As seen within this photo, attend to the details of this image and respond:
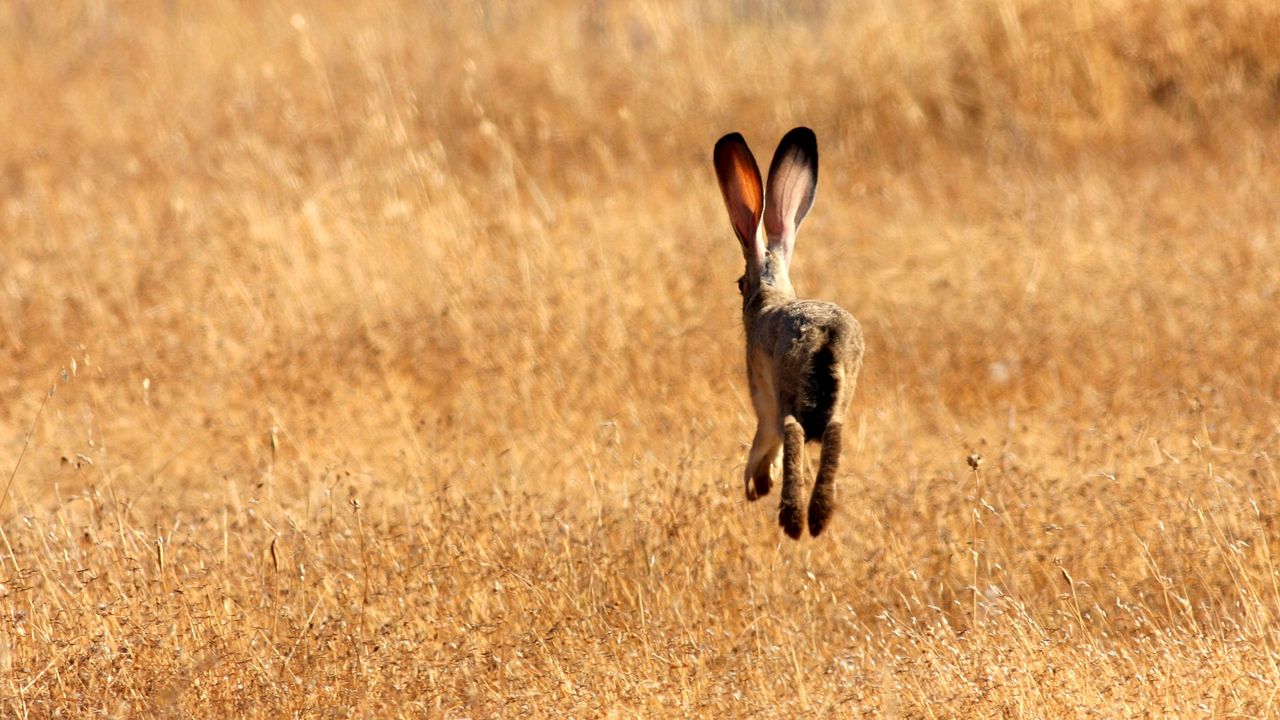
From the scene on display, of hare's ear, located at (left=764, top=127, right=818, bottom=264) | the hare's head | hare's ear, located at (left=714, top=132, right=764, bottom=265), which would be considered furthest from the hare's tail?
hare's ear, located at (left=764, top=127, right=818, bottom=264)

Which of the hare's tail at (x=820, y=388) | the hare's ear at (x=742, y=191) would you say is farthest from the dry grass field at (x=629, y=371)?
the hare's ear at (x=742, y=191)

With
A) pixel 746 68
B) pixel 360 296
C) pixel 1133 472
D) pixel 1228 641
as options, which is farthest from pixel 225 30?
pixel 1228 641

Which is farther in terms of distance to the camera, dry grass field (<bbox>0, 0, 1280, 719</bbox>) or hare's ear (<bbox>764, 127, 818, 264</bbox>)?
hare's ear (<bbox>764, 127, 818, 264</bbox>)

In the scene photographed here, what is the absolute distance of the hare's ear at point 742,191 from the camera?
5.93 meters

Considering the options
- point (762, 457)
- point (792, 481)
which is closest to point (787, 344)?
point (762, 457)

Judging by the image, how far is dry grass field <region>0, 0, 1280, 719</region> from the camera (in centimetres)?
511

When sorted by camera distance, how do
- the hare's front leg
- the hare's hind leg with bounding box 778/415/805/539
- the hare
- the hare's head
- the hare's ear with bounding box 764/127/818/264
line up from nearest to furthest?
the hare's hind leg with bounding box 778/415/805/539 < the hare < the hare's front leg < the hare's head < the hare's ear with bounding box 764/127/818/264

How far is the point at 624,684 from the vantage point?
4.91 m

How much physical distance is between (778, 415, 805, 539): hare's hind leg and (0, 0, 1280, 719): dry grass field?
2.33 feet

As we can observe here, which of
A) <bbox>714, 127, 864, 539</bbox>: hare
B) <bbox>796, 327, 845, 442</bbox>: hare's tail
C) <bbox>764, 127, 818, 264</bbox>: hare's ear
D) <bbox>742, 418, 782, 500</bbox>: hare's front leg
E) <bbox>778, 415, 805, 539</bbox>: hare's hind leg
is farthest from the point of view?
<bbox>764, 127, 818, 264</bbox>: hare's ear

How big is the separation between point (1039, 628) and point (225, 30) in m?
13.0

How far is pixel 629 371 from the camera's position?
26.6 ft

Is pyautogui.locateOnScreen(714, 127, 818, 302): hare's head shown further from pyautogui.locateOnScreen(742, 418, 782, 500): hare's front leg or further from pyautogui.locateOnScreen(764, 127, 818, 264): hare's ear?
pyautogui.locateOnScreen(742, 418, 782, 500): hare's front leg

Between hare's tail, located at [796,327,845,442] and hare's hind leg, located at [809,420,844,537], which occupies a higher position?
hare's tail, located at [796,327,845,442]
